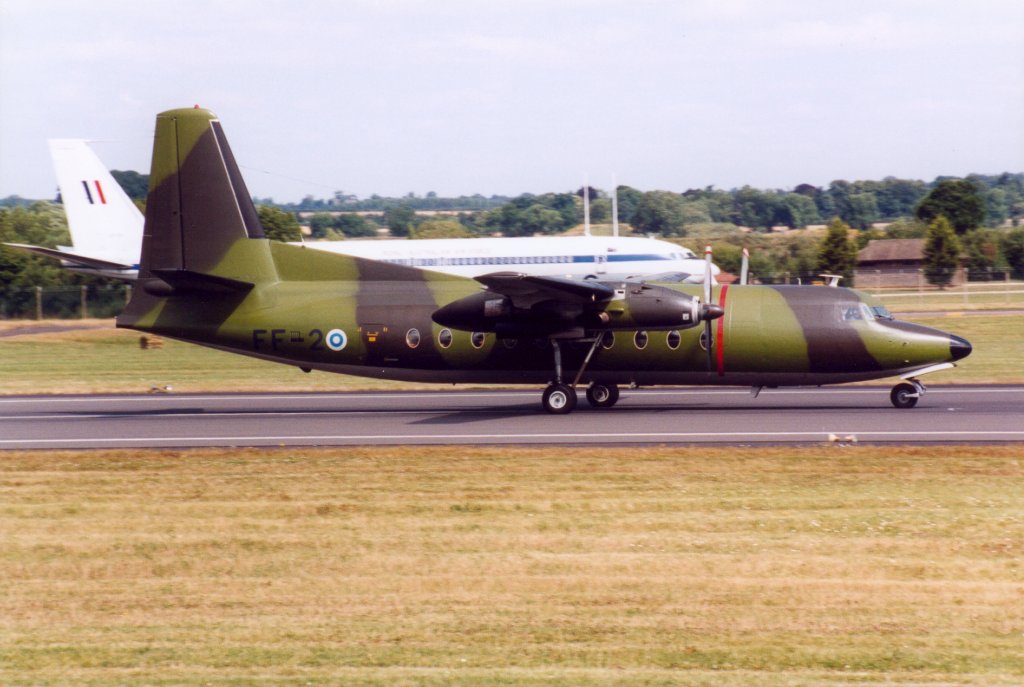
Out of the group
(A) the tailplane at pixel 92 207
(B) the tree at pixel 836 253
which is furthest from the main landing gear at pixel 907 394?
(B) the tree at pixel 836 253

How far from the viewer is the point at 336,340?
943 inches

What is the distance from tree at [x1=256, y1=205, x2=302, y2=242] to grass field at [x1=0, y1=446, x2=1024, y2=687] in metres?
52.4

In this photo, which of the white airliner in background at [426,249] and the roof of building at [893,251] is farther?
the roof of building at [893,251]

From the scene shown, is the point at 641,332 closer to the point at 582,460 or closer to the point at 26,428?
the point at 582,460

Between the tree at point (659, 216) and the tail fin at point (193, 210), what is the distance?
115412 millimetres

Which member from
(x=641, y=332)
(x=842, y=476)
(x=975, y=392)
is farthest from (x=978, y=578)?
(x=975, y=392)

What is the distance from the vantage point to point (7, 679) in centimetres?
874

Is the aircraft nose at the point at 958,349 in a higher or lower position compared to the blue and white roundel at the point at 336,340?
lower

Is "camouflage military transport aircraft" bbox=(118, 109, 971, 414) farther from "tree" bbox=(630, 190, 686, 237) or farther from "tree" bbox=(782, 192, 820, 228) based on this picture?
"tree" bbox=(782, 192, 820, 228)

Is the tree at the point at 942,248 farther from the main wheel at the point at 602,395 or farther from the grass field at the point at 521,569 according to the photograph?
the grass field at the point at 521,569

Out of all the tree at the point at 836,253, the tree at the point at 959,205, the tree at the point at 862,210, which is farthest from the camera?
the tree at the point at 862,210

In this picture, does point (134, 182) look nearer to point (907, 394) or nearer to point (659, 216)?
point (659, 216)

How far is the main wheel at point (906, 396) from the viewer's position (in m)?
23.4

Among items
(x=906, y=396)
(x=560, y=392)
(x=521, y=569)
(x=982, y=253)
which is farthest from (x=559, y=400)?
(x=982, y=253)
